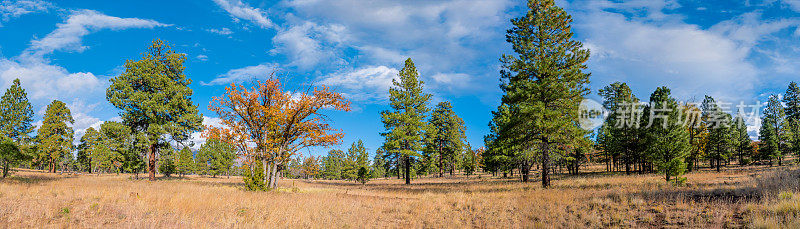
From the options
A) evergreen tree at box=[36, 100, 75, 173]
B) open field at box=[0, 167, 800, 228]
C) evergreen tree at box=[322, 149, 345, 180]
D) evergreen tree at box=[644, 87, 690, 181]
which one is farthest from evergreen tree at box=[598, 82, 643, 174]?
evergreen tree at box=[36, 100, 75, 173]

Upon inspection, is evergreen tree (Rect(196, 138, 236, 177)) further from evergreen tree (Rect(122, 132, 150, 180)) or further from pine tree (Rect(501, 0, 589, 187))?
pine tree (Rect(501, 0, 589, 187))

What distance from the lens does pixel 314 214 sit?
1103 centimetres

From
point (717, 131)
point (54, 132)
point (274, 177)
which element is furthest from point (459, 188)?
point (54, 132)

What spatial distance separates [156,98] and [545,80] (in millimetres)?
29052

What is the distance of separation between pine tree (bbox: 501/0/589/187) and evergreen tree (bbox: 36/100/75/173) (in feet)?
206

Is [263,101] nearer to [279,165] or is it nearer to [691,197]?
[279,165]

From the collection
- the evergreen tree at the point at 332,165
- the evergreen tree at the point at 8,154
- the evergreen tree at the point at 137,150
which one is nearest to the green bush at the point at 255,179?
the evergreen tree at the point at 137,150

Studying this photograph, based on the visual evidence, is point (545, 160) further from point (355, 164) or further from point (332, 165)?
point (332, 165)

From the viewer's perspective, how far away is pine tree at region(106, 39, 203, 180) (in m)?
25.0

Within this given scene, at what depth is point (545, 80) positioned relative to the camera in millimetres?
19281

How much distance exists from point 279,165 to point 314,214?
444 inches

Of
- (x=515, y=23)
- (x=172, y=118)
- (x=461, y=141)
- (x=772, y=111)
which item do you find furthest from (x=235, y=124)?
(x=772, y=111)

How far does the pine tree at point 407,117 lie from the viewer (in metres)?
32.7

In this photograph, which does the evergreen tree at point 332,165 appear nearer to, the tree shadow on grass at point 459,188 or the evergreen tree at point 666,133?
the tree shadow on grass at point 459,188
